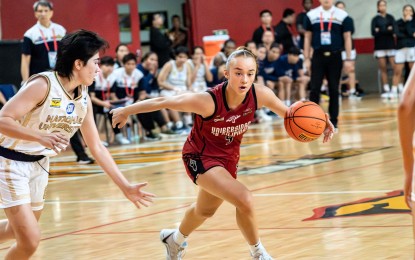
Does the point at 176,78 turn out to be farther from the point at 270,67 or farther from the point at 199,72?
the point at 270,67

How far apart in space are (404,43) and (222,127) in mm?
17016

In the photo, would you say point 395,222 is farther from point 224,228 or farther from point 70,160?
point 70,160

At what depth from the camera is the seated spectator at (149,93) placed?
632 inches

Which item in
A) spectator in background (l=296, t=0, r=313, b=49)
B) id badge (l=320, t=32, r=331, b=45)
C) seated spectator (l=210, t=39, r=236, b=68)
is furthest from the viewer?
spectator in background (l=296, t=0, r=313, b=49)

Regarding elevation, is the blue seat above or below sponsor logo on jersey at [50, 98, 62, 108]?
below

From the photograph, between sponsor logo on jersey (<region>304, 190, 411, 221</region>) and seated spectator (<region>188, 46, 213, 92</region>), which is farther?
seated spectator (<region>188, 46, 213, 92</region>)

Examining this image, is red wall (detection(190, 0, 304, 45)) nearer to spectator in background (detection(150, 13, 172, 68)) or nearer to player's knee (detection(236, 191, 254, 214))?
spectator in background (detection(150, 13, 172, 68))

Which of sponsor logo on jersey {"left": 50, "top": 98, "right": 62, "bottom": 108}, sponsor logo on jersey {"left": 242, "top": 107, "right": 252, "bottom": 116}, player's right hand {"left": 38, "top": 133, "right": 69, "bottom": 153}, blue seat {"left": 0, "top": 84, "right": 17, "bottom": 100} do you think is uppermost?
sponsor logo on jersey {"left": 50, "top": 98, "right": 62, "bottom": 108}

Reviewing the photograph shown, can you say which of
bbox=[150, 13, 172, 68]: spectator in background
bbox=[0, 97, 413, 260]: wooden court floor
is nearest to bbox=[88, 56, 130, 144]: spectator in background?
bbox=[0, 97, 413, 260]: wooden court floor

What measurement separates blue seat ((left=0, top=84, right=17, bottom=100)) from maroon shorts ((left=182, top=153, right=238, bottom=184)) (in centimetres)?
847

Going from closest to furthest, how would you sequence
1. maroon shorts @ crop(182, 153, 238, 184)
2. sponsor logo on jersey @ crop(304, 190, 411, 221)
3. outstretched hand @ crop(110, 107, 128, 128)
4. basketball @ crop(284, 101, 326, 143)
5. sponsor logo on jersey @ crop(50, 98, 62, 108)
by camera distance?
sponsor logo on jersey @ crop(50, 98, 62, 108), outstretched hand @ crop(110, 107, 128, 128), maroon shorts @ crop(182, 153, 238, 184), basketball @ crop(284, 101, 326, 143), sponsor logo on jersey @ crop(304, 190, 411, 221)

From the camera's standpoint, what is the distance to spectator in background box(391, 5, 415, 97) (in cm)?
2198

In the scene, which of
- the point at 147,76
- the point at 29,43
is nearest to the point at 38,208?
the point at 29,43

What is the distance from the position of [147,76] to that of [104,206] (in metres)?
8.02
